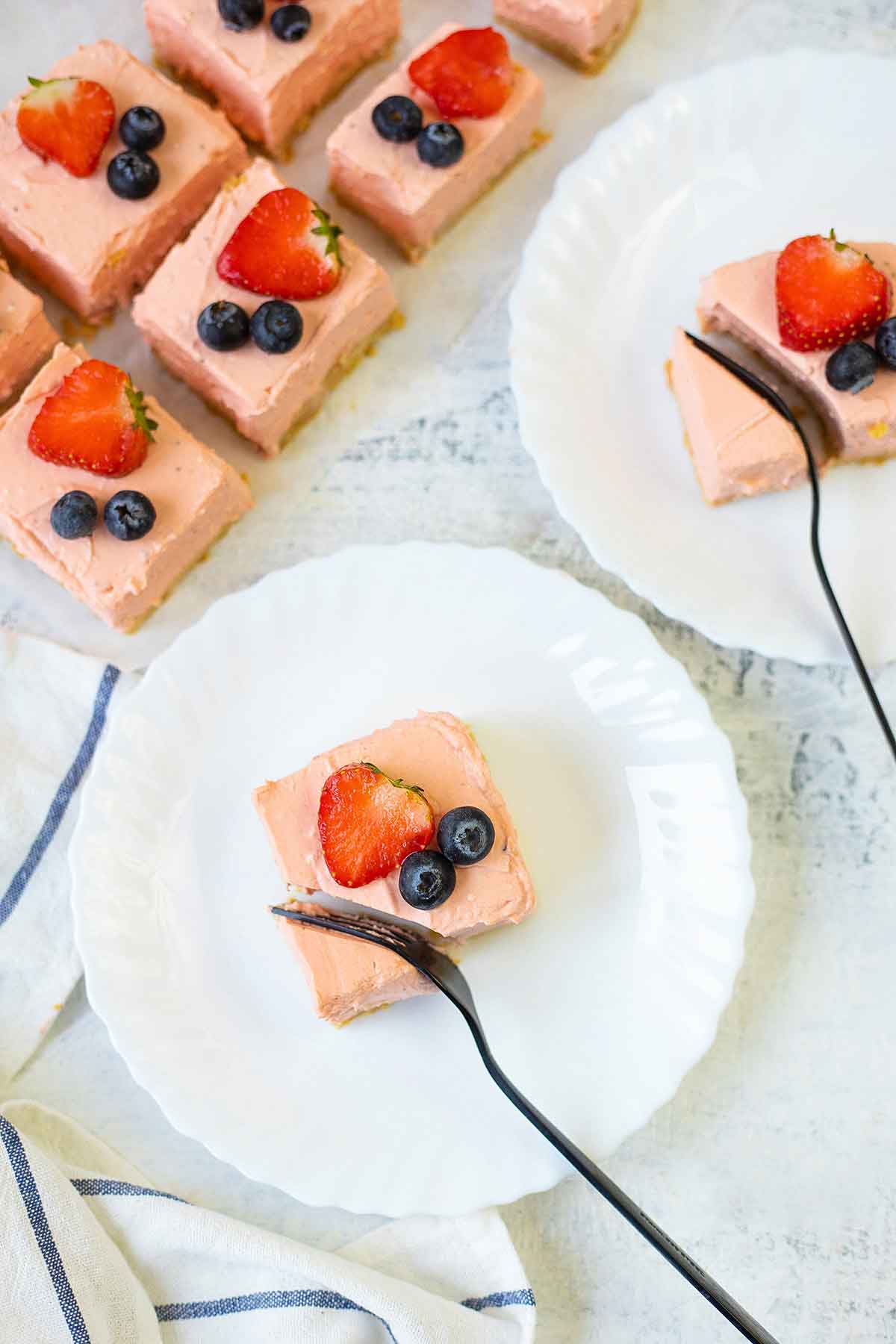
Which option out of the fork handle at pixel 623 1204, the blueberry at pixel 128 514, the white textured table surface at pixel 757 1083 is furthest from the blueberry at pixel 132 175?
the fork handle at pixel 623 1204

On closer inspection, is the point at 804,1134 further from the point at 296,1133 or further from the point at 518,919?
the point at 296,1133

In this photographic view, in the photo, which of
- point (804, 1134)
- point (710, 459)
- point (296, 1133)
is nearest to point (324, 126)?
point (710, 459)

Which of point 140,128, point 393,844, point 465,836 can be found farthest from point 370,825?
point 140,128

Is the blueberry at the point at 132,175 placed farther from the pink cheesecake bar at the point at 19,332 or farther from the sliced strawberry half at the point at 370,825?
the sliced strawberry half at the point at 370,825

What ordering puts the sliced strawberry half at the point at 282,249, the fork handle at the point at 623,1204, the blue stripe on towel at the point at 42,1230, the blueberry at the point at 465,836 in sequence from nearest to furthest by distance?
the fork handle at the point at 623,1204, the blueberry at the point at 465,836, the blue stripe on towel at the point at 42,1230, the sliced strawberry half at the point at 282,249

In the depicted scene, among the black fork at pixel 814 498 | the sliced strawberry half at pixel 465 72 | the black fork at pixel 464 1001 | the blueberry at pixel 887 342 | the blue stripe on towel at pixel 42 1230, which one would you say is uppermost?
the sliced strawberry half at pixel 465 72

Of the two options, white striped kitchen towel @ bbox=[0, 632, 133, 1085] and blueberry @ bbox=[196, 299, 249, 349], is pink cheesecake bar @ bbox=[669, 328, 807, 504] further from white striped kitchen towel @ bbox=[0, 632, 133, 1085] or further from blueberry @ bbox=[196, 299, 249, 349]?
white striped kitchen towel @ bbox=[0, 632, 133, 1085]
